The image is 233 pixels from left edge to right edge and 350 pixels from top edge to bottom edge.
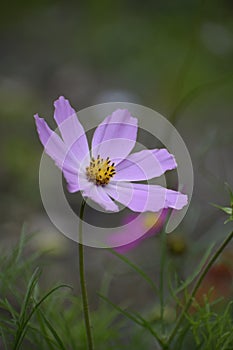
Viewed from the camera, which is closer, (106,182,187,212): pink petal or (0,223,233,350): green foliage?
(106,182,187,212): pink petal

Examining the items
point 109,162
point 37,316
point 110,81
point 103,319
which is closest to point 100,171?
point 109,162

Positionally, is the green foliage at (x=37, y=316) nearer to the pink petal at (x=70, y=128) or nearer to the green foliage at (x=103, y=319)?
the green foliage at (x=103, y=319)

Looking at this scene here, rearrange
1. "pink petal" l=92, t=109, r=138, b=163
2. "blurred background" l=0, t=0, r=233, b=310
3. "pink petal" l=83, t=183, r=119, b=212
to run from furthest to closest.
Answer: "blurred background" l=0, t=0, r=233, b=310 → "pink petal" l=92, t=109, r=138, b=163 → "pink petal" l=83, t=183, r=119, b=212

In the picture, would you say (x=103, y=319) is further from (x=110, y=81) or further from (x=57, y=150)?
(x=110, y=81)

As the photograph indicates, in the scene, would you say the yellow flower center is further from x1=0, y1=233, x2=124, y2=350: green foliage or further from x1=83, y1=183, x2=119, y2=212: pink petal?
x1=0, y1=233, x2=124, y2=350: green foliage

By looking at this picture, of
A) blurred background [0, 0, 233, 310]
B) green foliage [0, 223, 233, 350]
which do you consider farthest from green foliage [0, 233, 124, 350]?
blurred background [0, 0, 233, 310]

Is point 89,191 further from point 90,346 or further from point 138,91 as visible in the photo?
point 138,91

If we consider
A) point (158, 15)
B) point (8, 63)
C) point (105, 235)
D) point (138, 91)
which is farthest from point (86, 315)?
point (158, 15)
